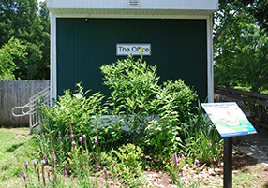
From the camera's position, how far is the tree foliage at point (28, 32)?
846 inches

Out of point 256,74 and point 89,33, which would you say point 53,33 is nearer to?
point 89,33

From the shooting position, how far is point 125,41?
5754 mm

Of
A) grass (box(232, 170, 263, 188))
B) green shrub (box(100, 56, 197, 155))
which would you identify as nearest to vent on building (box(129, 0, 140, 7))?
green shrub (box(100, 56, 197, 155))

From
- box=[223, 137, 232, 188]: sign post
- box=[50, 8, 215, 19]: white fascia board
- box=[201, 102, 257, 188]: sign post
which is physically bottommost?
box=[223, 137, 232, 188]: sign post

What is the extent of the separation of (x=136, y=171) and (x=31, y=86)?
6701 millimetres

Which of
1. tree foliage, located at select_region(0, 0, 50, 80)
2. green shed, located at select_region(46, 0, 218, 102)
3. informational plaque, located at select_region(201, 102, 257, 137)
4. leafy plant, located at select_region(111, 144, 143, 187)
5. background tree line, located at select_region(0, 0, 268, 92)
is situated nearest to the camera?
informational plaque, located at select_region(201, 102, 257, 137)

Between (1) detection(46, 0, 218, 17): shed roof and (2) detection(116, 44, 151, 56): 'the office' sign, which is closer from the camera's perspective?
(1) detection(46, 0, 218, 17): shed roof

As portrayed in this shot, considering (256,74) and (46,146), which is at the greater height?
(256,74)

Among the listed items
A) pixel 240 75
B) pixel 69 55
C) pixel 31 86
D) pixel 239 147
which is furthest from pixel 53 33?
pixel 240 75

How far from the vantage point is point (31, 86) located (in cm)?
870

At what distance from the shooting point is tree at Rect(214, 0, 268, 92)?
33.6 feet

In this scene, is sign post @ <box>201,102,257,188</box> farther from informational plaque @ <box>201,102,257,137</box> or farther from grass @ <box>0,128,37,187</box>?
grass @ <box>0,128,37,187</box>

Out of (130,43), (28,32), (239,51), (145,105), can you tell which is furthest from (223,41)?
(28,32)

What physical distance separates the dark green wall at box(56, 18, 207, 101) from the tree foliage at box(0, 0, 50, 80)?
57.0ft
